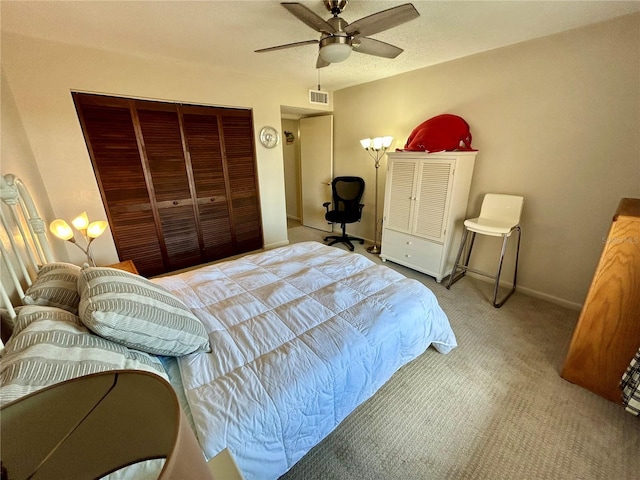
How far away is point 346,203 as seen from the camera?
4.08m

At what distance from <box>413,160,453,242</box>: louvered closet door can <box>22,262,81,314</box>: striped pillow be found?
2878 millimetres

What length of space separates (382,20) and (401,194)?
1824 millimetres

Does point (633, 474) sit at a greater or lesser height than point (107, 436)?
lesser

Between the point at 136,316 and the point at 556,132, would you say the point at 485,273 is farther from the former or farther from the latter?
the point at 136,316

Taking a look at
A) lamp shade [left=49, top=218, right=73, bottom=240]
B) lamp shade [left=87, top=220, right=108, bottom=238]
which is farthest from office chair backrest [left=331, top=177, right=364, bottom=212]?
lamp shade [left=49, top=218, right=73, bottom=240]

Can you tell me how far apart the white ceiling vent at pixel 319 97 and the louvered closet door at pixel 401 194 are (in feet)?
5.62

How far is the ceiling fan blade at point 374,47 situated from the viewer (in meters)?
1.74

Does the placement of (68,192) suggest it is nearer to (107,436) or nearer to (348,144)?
(107,436)

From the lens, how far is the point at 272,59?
2.65m

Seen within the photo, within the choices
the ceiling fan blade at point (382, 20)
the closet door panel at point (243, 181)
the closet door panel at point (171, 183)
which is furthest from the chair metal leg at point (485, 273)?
the closet door panel at point (171, 183)

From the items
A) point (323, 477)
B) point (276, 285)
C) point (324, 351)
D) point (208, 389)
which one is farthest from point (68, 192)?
point (323, 477)

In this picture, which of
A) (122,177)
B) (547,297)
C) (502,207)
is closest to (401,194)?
(502,207)

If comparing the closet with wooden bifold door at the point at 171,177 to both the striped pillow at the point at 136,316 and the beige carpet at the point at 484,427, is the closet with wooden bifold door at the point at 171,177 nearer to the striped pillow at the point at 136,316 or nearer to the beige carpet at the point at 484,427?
the striped pillow at the point at 136,316

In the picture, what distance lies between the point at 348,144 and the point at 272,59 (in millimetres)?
1769
